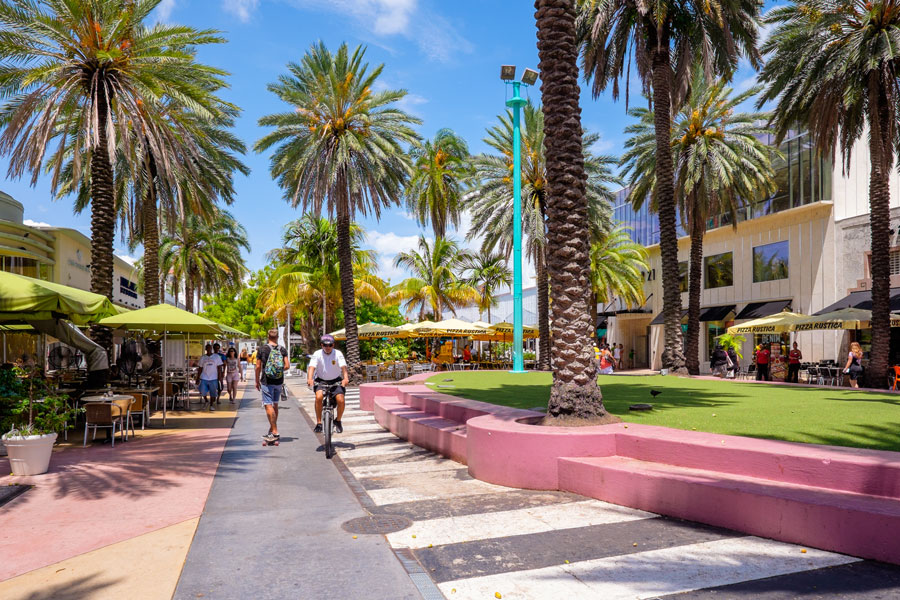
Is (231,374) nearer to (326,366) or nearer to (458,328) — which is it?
(458,328)

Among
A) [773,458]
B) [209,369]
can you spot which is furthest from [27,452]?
[209,369]

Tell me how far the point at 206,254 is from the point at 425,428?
32741mm

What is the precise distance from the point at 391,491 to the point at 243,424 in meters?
7.95

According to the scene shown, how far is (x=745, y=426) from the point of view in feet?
24.8

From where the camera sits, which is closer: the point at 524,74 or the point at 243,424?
the point at 243,424

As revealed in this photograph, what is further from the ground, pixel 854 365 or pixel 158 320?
pixel 158 320

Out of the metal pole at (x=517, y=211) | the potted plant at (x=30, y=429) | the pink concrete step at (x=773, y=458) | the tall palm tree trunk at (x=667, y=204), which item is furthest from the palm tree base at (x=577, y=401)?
the metal pole at (x=517, y=211)

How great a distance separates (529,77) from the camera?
21.8 m

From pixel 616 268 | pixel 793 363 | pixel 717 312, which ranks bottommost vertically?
pixel 793 363

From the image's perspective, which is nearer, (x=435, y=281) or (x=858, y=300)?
(x=858, y=300)

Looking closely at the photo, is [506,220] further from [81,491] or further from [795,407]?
[81,491]

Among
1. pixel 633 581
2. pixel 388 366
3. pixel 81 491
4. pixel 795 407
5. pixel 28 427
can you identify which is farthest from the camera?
pixel 388 366

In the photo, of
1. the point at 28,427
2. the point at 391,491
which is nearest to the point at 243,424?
the point at 28,427

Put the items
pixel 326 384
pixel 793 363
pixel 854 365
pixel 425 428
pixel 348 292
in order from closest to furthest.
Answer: pixel 326 384 → pixel 425 428 → pixel 854 365 → pixel 793 363 → pixel 348 292
